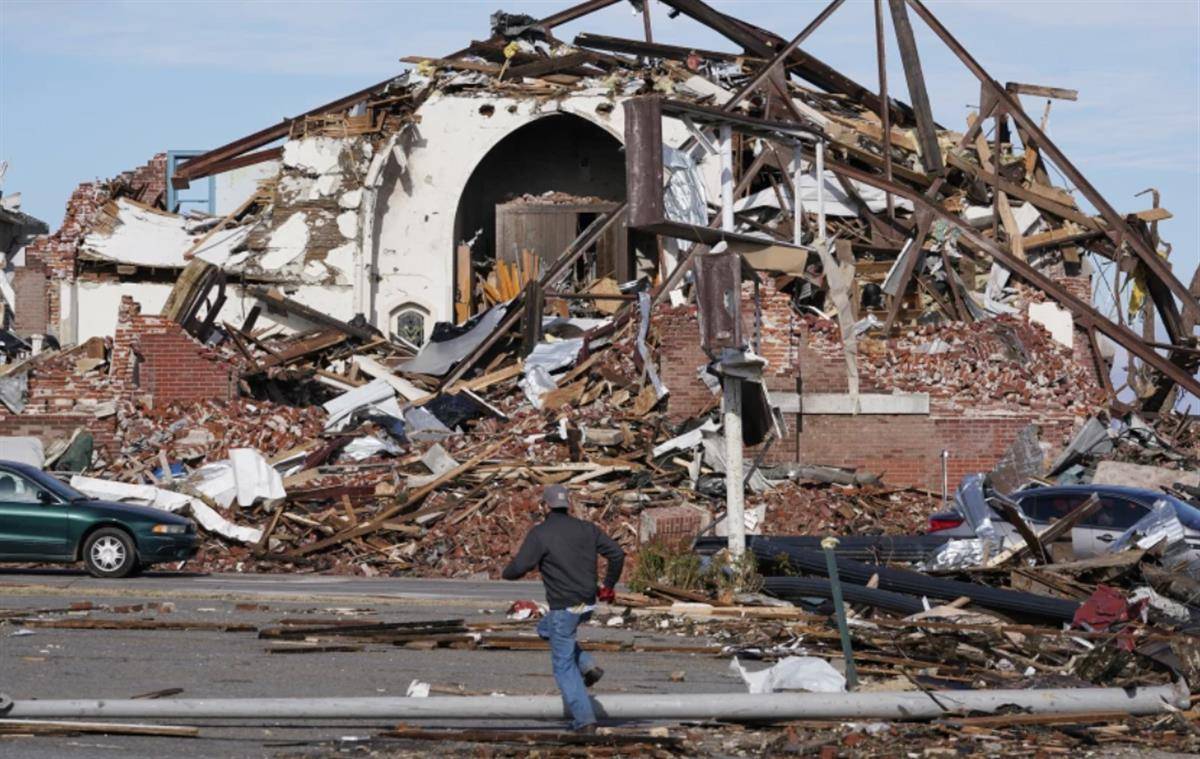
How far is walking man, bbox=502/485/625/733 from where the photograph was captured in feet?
36.8

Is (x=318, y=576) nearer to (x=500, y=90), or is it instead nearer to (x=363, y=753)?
(x=363, y=753)

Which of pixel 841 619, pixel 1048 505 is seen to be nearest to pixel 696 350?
pixel 1048 505

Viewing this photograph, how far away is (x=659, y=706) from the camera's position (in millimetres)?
11391

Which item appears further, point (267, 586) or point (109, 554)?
point (109, 554)

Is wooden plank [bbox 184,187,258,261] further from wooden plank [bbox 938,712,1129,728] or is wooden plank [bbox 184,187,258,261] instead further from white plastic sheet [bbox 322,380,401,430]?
wooden plank [bbox 938,712,1129,728]

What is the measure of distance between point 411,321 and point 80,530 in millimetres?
17331

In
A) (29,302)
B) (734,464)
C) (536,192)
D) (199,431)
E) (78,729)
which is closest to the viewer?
(78,729)

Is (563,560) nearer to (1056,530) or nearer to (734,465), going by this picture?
(734,465)

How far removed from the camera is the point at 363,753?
1094 cm

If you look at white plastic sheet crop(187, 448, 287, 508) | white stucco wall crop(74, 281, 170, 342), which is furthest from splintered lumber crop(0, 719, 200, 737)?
white stucco wall crop(74, 281, 170, 342)

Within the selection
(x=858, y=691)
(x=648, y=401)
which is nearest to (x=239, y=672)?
(x=858, y=691)

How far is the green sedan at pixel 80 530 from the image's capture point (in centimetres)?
A: 2078

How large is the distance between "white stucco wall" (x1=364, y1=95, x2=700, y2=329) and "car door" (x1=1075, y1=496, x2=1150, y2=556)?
18754mm

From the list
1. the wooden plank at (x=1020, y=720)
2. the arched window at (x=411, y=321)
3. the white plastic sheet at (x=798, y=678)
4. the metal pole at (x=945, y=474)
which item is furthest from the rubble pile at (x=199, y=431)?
the wooden plank at (x=1020, y=720)
